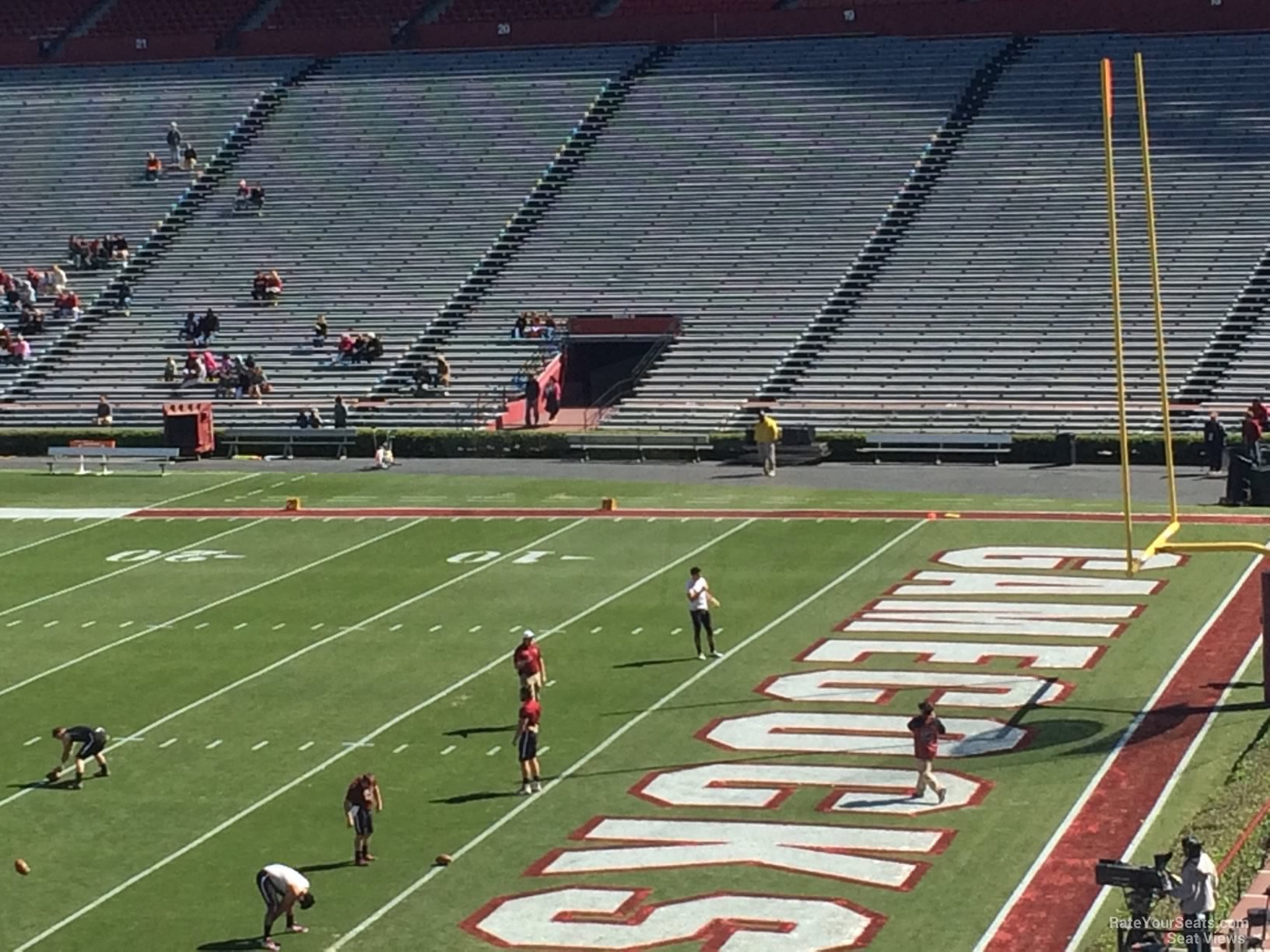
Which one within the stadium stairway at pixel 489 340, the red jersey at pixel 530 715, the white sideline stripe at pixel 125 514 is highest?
the stadium stairway at pixel 489 340

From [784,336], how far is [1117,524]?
1768 cm

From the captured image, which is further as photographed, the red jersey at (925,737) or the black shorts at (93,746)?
the black shorts at (93,746)

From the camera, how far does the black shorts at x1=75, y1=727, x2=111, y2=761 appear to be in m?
29.8

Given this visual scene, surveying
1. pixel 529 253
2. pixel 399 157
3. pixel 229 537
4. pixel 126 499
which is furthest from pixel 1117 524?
pixel 399 157

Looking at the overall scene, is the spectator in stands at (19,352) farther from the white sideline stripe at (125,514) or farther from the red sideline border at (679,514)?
the red sideline border at (679,514)

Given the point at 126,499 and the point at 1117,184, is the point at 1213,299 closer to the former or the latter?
the point at 1117,184

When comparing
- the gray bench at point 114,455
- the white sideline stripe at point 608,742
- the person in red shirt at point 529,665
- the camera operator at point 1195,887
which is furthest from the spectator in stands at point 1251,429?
the gray bench at point 114,455

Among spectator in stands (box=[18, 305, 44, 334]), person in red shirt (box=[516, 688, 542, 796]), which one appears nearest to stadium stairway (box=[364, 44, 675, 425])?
spectator in stands (box=[18, 305, 44, 334])

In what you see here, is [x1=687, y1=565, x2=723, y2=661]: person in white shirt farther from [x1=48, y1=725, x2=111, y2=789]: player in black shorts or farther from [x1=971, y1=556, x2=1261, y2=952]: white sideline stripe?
[x1=48, y1=725, x2=111, y2=789]: player in black shorts

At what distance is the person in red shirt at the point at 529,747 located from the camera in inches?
1127

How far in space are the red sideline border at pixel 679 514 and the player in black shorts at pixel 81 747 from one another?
17.8 m

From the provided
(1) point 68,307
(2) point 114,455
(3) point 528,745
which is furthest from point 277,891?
(1) point 68,307

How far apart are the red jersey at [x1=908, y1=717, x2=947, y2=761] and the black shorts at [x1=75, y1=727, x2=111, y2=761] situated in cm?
943

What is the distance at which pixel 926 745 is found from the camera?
2777cm
